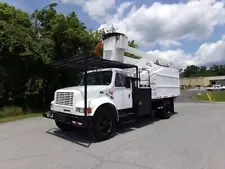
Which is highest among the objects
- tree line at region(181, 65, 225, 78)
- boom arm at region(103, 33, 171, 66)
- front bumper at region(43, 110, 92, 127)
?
tree line at region(181, 65, 225, 78)

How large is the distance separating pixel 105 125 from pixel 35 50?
28.0 ft

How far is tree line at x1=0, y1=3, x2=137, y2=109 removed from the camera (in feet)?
42.0

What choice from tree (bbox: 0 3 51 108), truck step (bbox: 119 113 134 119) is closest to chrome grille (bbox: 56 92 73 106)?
truck step (bbox: 119 113 134 119)

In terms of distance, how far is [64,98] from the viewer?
22.7 feet

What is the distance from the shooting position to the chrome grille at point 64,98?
6659mm

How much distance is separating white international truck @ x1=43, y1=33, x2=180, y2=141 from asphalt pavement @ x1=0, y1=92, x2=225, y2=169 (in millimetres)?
617

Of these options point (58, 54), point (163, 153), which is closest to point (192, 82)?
point (58, 54)

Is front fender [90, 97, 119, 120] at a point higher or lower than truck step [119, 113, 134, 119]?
higher

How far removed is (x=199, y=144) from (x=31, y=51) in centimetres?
1084

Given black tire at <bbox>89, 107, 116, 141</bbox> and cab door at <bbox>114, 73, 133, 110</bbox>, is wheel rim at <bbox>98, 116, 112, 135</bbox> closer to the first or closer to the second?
black tire at <bbox>89, 107, 116, 141</bbox>

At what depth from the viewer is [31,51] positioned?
12.8 meters

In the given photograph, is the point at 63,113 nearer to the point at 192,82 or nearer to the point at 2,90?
the point at 2,90

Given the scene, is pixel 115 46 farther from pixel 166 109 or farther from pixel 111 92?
pixel 166 109

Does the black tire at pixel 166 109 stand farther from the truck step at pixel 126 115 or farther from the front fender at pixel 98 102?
the front fender at pixel 98 102
